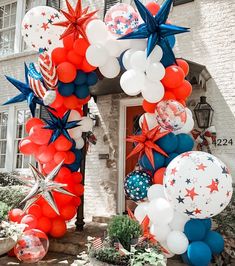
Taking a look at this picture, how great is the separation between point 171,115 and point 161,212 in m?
1.20

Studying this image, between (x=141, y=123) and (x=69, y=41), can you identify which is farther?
(x=69, y=41)

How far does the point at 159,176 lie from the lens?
4.41 meters

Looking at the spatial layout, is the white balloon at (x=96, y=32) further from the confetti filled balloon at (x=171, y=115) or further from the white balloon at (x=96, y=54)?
the confetti filled balloon at (x=171, y=115)

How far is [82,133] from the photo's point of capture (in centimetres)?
590

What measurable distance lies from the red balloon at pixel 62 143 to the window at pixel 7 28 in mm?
5098

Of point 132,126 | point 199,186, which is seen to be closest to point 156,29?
point 199,186

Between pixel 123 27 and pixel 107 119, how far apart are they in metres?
2.72

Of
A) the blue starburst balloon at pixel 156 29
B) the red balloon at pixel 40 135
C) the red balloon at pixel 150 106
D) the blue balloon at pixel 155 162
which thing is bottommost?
the blue balloon at pixel 155 162

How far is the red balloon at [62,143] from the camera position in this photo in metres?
5.06

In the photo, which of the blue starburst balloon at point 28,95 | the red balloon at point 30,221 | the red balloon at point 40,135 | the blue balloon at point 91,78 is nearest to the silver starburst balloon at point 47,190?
the red balloon at point 30,221

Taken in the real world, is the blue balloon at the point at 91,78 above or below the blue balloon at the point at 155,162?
above

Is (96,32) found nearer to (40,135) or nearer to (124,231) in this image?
(40,135)

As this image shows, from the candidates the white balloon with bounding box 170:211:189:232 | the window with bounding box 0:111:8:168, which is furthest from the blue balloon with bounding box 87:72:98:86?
the window with bounding box 0:111:8:168

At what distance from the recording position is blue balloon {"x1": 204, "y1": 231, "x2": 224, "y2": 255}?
13.6ft
